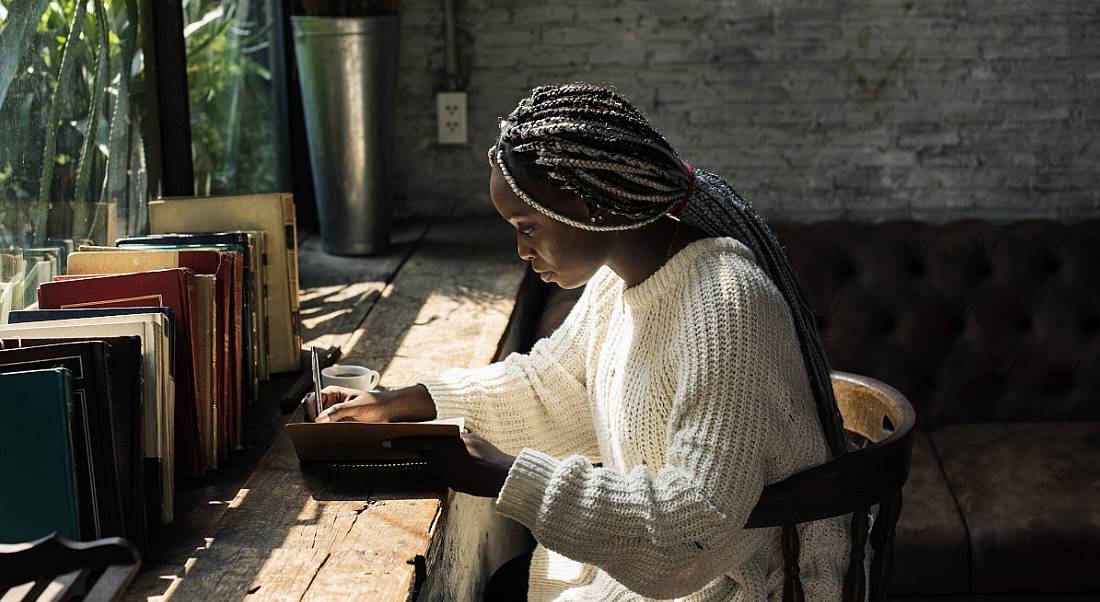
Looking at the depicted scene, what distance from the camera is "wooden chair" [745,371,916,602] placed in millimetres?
1412

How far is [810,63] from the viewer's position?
3.33 meters

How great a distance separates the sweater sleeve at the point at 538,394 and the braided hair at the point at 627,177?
0.30m

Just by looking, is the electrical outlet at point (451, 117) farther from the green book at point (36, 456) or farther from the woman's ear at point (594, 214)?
the green book at point (36, 456)

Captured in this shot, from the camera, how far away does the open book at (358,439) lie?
150cm

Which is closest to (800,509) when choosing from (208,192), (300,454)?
(300,454)

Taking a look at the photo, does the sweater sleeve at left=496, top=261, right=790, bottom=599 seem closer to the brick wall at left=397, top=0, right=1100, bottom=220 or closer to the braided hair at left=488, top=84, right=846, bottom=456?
the braided hair at left=488, top=84, right=846, bottom=456

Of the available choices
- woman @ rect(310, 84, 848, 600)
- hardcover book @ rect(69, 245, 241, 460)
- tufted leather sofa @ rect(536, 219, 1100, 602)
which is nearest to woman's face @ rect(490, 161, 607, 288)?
woman @ rect(310, 84, 848, 600)

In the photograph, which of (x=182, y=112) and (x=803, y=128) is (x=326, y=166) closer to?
(x=182, y=112)

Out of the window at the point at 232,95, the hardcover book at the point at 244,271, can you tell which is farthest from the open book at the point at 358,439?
the window at the point at 232,95

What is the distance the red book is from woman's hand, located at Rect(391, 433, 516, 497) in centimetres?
32

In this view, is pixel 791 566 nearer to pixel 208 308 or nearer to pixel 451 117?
pixel 208 308

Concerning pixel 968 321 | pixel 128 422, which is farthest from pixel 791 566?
pixel 968 321

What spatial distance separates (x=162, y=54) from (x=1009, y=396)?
86.3 inches

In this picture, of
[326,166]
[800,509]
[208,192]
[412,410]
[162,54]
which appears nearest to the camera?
[800,509]
